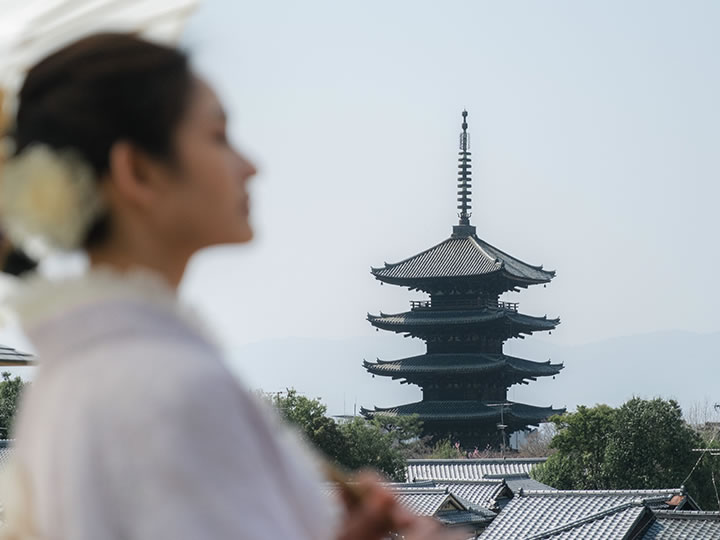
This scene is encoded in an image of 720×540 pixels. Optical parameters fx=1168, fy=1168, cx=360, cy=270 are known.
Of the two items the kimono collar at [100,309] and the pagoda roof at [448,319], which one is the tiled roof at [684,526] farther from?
the pagoda roof at [448,319]

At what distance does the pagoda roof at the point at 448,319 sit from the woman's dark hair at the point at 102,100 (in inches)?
1503

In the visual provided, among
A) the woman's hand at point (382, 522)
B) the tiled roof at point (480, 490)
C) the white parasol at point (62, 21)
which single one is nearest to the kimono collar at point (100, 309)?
the woman's hand at point (382, 522)

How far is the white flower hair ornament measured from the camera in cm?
81

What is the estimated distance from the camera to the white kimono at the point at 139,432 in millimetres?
692

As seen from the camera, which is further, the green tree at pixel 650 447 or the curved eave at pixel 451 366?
the curved eave at pixel 451 366

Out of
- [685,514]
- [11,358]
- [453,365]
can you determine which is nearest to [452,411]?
[453,365]

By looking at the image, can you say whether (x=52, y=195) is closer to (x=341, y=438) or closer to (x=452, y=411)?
(x=341, y=438)

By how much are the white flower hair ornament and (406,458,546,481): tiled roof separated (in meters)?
29.6

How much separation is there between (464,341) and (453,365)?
162cm

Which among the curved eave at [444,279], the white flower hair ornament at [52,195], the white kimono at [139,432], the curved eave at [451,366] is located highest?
the curved eave at [444,279]

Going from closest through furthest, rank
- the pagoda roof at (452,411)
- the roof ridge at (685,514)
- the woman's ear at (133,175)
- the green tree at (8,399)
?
1. the woman's ear at (133,175)
2. the roof ridge at (685,514)
3. the green tree at (8,399)
4. the pagoda roof at (452,411)

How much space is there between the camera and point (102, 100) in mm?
812

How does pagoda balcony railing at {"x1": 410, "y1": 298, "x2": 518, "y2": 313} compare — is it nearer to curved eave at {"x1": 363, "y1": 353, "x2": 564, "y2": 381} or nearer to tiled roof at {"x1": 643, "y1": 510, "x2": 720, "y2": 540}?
curved eave at {"x1": 363, "y1": 353, "x2": 564, "y2": 381}

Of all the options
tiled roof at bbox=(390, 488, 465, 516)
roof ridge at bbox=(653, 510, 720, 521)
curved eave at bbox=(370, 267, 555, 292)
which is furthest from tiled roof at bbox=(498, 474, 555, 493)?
curved eave at bbox=(370, 267, 555, 292)
